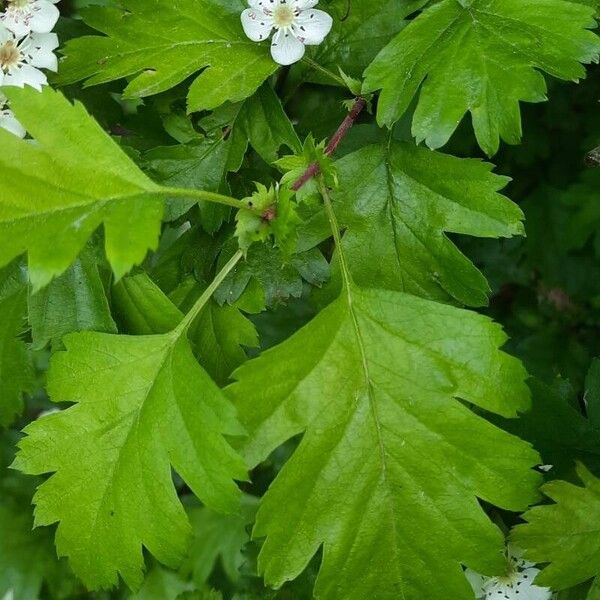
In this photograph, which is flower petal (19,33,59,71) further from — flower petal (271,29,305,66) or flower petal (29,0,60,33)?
flower petal (271,29,305,66)

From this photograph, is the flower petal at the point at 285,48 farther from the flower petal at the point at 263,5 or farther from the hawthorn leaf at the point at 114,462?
the hawthorn leaf at the point at 114,462

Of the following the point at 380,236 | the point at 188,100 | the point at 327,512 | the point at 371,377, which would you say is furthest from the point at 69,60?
the point at 327,512

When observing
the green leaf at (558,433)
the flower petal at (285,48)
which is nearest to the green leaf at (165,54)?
the flower petal at (285,48)

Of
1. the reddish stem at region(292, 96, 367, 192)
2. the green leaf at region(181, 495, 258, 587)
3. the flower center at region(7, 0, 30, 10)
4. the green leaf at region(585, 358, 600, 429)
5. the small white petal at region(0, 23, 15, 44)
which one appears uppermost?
the flower center at region(7, 0, 30, 10)

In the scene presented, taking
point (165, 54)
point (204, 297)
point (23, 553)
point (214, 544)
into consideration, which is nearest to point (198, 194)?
point (204, 297)

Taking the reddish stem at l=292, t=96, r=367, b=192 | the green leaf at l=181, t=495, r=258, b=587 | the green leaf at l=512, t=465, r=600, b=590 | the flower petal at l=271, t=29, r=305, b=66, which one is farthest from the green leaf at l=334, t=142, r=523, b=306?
the green leaf at l=181, t=495, r=258, b=587

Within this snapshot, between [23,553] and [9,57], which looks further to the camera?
[23,553]

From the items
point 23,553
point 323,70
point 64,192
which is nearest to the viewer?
point 64,192

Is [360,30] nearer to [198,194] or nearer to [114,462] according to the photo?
[198,194]
